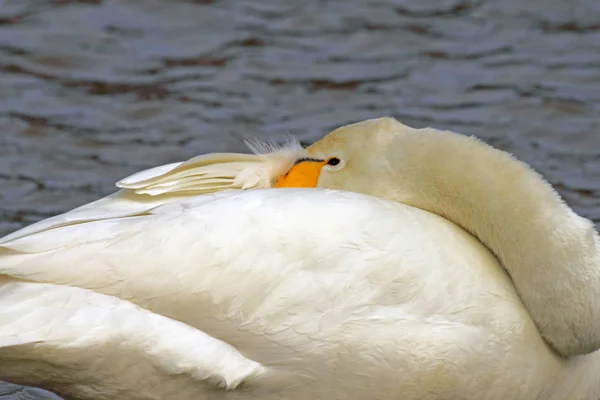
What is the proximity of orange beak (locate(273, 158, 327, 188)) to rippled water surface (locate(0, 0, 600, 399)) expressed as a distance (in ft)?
7.48

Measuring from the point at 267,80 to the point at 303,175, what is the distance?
3.61 m

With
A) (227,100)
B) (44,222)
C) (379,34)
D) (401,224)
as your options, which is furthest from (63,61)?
(401,224)

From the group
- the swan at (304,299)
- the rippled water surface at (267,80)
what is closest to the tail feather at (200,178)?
the swan at (304,299)

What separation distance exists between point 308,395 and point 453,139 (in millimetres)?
1132

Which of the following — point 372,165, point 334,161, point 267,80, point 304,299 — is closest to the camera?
point 304,299

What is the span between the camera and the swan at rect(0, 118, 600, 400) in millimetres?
4426

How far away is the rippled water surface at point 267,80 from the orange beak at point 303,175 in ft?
7.48

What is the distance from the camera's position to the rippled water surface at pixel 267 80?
7742 mm

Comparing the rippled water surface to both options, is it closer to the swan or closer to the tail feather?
the tail feather

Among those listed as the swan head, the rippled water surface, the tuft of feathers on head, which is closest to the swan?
the swan head

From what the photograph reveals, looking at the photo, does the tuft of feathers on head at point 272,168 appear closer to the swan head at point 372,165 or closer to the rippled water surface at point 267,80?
the swan head at point 372,165

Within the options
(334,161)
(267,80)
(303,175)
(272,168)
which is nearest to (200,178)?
(272,168)

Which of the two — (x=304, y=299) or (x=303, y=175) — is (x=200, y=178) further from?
(x=304, y=299)

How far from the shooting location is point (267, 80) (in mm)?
8656
